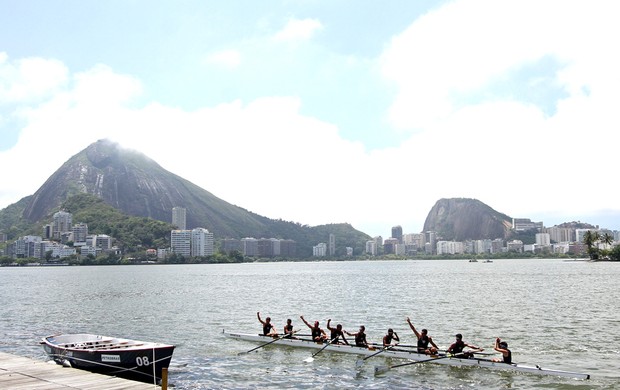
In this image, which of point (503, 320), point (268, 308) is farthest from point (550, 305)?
point (268, 308)

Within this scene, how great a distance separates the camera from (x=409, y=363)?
27.7 meters

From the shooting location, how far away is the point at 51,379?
65.2ft

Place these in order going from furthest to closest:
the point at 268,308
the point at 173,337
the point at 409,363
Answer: the point at 268,308 → the point at 173,337 → the point at 409,363

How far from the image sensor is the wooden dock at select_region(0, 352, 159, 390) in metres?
18.7

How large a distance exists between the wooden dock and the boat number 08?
10.0 feet

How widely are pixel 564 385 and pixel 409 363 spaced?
714 cm

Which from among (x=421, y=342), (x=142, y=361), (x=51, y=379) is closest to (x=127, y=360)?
(x=142, y=361)

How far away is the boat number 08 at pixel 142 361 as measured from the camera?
23812 millimetres

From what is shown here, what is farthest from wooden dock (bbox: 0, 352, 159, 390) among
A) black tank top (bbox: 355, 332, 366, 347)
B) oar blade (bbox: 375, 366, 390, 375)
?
black tank top (bbox: 355, 332, 366, 347)

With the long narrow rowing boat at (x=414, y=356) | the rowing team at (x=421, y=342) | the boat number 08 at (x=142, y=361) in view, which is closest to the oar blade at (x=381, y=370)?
the long narrow rowing boat at (x=414, y=356)

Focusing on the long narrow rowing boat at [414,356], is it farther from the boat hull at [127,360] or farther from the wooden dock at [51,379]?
the wooden dock at [51,379]

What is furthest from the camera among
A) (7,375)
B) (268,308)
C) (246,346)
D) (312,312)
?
(268,308)

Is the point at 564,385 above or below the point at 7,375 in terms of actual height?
below

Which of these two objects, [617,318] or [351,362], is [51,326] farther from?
[617,318]
